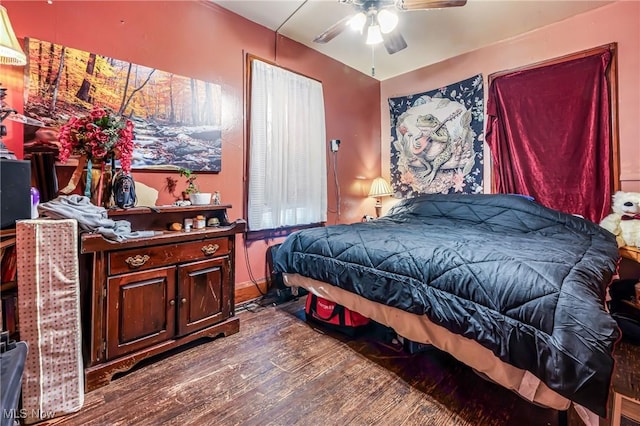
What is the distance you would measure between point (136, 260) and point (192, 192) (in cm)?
72

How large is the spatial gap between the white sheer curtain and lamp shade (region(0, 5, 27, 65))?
5.09ft

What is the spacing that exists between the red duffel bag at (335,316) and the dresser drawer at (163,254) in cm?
82

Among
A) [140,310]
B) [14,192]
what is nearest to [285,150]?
[140,310]

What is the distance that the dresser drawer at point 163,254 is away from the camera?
1608 mm

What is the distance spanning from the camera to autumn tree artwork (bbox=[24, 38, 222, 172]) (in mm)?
1713

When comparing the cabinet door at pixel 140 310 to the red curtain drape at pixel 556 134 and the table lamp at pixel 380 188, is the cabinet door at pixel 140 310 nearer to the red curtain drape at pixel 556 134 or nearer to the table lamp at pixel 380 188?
the table lamp at pixel 380 188

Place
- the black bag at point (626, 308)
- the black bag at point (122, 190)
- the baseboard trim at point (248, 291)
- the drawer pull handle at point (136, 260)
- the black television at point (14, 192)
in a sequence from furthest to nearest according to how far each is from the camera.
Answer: the baseboard trim at point (248, 291), the black bag at point (626, 308), the black bag at point (122, 190), the drawer pull handle at point (136, 260), the black television at point (14, 192)

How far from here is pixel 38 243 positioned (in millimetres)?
1317

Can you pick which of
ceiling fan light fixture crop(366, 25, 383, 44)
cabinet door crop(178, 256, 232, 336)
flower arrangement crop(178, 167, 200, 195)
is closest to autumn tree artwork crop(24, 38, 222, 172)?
flower arrangement crop(178, 167, 200, 195)

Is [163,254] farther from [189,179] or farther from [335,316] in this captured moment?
[335,316]

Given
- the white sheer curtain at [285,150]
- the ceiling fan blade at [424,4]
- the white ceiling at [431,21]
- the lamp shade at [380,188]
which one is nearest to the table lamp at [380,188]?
the lamp shade at [380,188]

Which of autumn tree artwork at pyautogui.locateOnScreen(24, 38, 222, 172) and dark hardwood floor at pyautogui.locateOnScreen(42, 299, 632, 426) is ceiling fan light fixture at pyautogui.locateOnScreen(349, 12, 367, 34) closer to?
autumn tree artwork at pyautogui.locateOnScreen(24, 38, 222, 172)

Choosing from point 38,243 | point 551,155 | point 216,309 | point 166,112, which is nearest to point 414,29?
point 551,155

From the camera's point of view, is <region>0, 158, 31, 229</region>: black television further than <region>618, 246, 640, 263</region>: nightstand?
No
